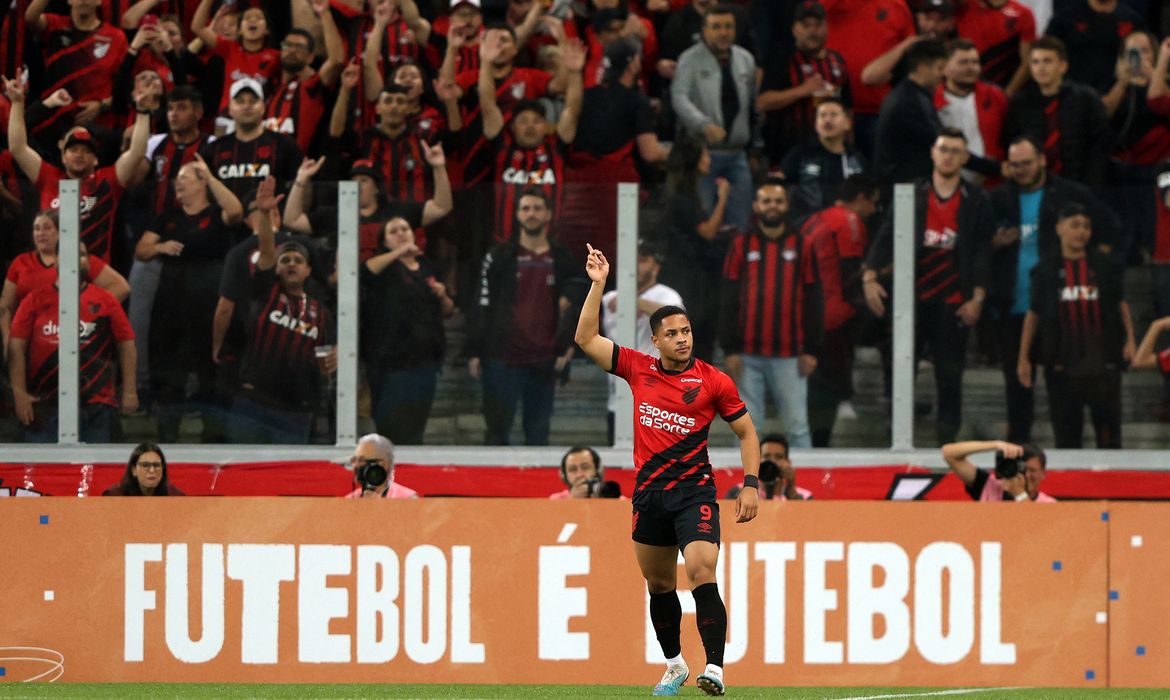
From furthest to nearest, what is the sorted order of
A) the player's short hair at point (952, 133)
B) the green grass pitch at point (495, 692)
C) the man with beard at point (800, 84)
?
the man with beard at point (800, 84), the player's short hair at point (952, 133), the green grass pitch at point (495, 692)

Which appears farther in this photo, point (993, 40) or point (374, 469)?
point (993, 40)

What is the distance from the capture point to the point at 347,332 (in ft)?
34.3

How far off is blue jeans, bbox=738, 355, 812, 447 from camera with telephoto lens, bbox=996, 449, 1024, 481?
46.7 inches

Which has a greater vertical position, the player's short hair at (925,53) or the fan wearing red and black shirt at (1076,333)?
the player's short hair at (925,53)

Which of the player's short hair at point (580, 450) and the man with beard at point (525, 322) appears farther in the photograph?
the man with beard at point (525, 322)

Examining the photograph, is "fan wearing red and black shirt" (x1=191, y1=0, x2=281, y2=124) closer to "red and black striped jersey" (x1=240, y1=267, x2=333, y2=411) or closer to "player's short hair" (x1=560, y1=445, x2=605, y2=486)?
"red and black striped jersey" (x1=240, y1=267, x2=333, y2=411)

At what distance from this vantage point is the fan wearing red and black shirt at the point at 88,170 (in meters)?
10.5

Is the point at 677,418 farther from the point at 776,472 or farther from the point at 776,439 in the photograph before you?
the point at 776,439

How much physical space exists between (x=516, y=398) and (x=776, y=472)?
5.43 feet

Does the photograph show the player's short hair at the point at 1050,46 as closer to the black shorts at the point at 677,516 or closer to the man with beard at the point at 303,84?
the man with beard at the point at 303,84

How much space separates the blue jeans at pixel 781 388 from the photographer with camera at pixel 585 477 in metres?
1.00

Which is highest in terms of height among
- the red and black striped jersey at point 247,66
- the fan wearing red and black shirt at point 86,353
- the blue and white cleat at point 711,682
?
the red and black striped jersey at point 247,66

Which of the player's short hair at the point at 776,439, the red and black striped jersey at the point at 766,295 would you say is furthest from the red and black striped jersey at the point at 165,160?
the player's short hair at the point at 776,439

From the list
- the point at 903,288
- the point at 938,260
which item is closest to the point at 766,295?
the point at 903,288
